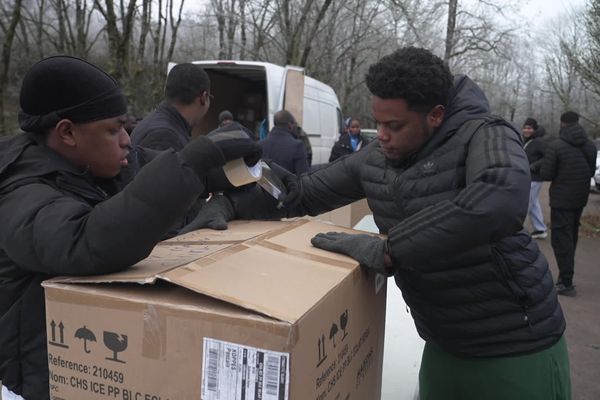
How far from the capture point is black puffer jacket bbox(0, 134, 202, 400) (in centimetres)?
99

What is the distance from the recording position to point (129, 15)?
959cm

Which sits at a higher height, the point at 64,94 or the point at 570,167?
the point at 64,94

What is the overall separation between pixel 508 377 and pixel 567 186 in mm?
4794

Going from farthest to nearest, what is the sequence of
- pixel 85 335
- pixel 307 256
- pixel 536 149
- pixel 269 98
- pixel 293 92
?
pixel 293 92, pixel 536 149, pixel 269 98, pixel 307 256, pixel 85 335

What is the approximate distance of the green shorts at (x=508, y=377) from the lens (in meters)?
1.54

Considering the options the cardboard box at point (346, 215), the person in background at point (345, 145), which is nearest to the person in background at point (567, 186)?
the cardboard box at point (346, 215)

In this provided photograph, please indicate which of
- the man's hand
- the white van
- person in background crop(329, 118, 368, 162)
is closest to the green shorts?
the man's hand

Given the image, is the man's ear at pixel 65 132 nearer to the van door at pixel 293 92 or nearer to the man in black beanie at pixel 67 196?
the man in black beanie at pixel 67 196

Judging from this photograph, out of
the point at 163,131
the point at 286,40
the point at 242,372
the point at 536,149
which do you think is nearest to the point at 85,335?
the point at 242,372

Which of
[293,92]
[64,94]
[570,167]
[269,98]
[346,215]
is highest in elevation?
[293,92]

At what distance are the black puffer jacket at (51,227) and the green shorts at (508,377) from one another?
43.9 inches

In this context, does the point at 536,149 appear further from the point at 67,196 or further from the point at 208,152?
the point at 67,196

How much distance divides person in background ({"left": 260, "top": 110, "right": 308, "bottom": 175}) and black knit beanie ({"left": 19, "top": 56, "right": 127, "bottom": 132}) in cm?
417

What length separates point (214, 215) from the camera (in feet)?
5.39
